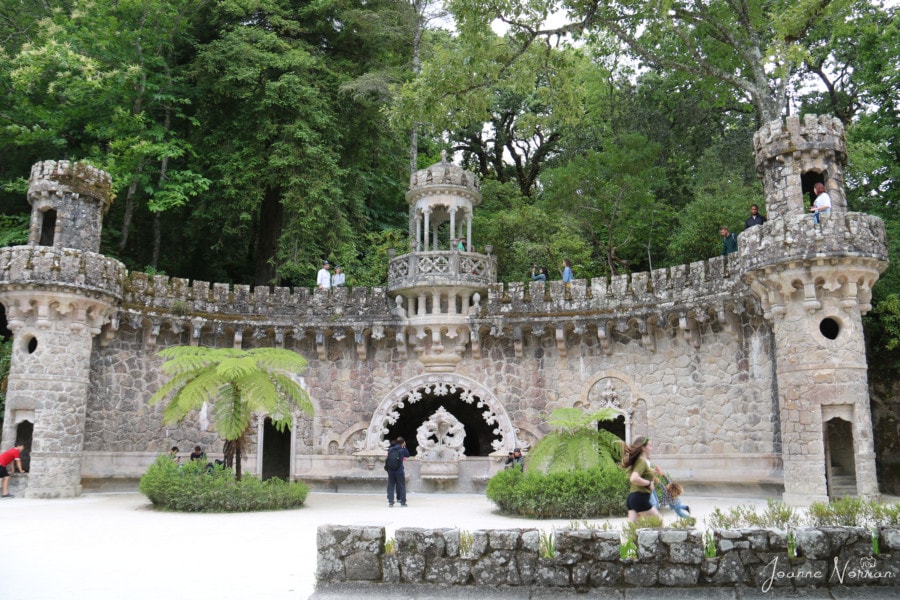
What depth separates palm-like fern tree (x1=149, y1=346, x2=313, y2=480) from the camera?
48.7 ft

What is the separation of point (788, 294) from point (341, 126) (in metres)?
16.8

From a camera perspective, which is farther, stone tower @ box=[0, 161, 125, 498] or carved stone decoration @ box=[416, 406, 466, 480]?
carved stone decoration @ box=[416, 406, 466, 480]

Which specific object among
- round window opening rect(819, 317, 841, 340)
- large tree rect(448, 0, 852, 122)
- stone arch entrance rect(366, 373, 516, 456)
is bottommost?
stone arch entrance rect(366, 373, 516, 456)

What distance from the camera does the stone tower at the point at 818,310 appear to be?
47.8ft

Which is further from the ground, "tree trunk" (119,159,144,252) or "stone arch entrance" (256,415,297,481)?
"tree trunk" (119,159,144,252)

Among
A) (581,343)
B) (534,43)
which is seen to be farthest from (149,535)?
(534,43)

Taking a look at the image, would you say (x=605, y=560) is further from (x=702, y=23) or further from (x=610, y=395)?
(x=702, y=23)

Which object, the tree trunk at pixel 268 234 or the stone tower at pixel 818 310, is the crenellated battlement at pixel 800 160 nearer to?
the stone tower at pixel 818 310

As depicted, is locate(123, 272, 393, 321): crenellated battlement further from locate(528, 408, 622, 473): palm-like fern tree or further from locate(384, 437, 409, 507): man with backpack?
locate(528, 408, 622, 473): palm-like fern tree

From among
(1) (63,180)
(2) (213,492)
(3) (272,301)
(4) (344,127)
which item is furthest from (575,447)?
(4) (344,127)

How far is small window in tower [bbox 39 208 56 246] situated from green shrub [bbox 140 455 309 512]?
777 cm

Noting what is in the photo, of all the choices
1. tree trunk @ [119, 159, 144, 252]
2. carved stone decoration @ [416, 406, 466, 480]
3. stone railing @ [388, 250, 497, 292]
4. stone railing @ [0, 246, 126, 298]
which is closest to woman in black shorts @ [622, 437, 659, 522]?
carved stone decoration @ [416, 406, 466, 480]

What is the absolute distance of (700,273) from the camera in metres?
17.9
